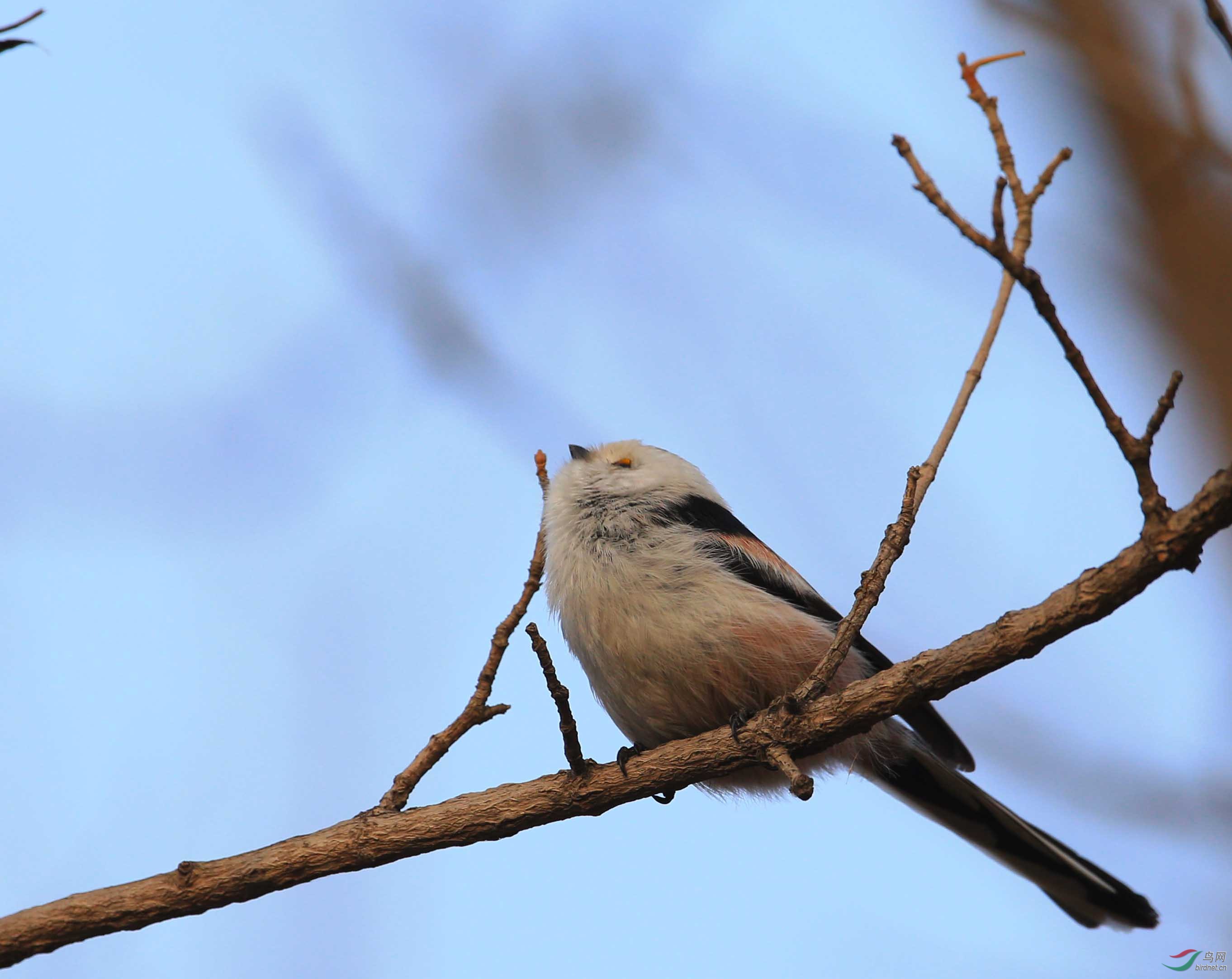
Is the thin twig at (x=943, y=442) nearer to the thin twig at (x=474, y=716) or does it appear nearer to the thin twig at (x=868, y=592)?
the thin twig at (x=868, y=592)

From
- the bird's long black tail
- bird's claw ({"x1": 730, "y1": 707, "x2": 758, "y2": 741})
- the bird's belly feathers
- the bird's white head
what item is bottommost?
the bird's long black tail

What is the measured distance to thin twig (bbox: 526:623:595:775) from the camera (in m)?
3.12

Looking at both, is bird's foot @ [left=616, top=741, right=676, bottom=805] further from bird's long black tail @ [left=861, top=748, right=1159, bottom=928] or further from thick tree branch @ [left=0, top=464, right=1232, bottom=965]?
bird's long black tail @ [left=861, top=748, right=1159, bottom=928]

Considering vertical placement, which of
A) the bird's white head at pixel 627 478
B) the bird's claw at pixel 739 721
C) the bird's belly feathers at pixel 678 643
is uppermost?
the bird's white head at pixel 627 478

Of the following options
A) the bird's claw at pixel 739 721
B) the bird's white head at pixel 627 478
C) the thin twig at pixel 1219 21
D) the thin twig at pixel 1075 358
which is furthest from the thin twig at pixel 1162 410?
the bird's white head at pixel 627 478

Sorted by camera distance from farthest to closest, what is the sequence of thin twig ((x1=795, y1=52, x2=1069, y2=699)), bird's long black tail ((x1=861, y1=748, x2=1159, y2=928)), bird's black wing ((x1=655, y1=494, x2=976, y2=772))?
bird's black wing ((x1=655, y1=494, x2=976, y2=772)), bird's long black tail ((x1=861, y1=748, x2=1159, y2=928)), thin twig ((x1=795, y1=52, x2=1069, y2=699))

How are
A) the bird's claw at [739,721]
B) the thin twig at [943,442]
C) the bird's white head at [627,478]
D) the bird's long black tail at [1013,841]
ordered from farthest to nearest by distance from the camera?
1. the bird's white head at [627,478]
2. the bird's long black tail at [1013,841]
3. the bird's claw at [739,721]
4. the thin twig at [943,442]

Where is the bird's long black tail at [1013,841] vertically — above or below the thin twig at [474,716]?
below

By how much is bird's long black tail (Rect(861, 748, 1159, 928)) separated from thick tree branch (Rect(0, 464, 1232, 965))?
1220mm

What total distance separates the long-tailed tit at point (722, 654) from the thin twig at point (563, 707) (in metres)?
0.57

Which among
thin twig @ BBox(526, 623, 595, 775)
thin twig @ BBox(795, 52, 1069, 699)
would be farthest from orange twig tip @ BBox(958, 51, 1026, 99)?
thin twig @ BBox(526, 623, 595, 775)

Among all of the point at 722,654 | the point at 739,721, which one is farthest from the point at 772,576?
the point at 739,721

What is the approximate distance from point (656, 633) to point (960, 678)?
1284 mm

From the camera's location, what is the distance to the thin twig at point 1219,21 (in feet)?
7.00
